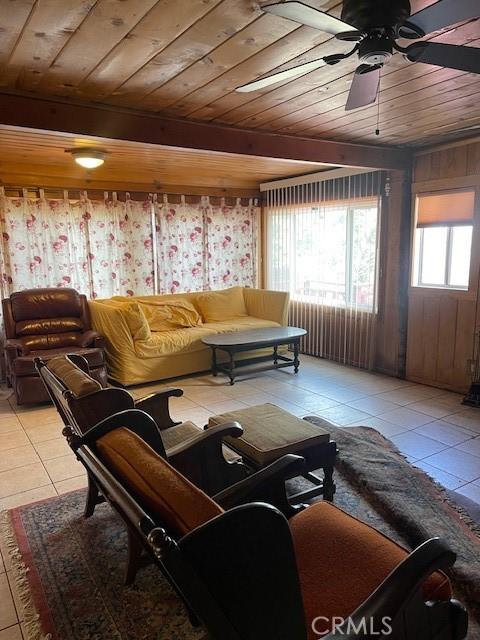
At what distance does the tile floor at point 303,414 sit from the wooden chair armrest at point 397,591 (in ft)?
4.61

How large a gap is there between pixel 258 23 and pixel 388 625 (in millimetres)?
2097

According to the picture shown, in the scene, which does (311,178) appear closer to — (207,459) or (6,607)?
(207,459)

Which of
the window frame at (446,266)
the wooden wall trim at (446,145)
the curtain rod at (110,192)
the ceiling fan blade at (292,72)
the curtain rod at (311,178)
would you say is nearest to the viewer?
the ceiling fan blade at (292,72)

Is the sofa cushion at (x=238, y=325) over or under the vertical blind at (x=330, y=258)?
under

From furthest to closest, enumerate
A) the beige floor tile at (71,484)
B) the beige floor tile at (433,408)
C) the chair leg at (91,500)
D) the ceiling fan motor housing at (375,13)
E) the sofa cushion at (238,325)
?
the sofa cushion at (238,325) → the beige floor tile at (433,408) → the beige floor tile at (71,484) → the chair leg at (91,500) → the ceiling fan motor housing at (375,13)

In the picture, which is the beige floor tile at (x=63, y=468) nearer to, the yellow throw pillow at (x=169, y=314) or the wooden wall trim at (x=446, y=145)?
the yellow throw pillow at (x=169, y=314)

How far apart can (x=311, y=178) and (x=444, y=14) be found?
13.9 feet

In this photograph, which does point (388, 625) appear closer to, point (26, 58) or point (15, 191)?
point (26, 58)

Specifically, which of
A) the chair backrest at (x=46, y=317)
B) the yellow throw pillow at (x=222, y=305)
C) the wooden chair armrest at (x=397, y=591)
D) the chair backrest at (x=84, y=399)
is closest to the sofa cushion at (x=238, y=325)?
the yellow throw pillow at (x=222, y=305)

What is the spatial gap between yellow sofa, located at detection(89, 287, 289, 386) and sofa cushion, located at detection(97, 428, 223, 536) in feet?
11.0

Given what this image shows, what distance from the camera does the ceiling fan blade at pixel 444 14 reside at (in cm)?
143

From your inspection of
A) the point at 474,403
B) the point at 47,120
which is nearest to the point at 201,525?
the point at 47,120

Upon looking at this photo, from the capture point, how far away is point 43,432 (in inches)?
141

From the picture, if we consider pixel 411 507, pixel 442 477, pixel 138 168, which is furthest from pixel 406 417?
pixel 138 168
